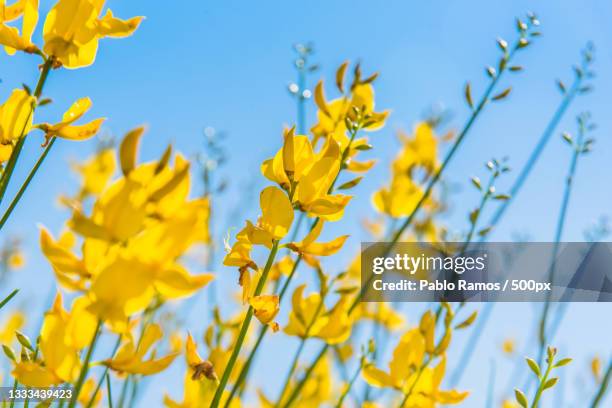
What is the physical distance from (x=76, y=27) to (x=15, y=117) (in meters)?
0.14

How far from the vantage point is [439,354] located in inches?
51.0

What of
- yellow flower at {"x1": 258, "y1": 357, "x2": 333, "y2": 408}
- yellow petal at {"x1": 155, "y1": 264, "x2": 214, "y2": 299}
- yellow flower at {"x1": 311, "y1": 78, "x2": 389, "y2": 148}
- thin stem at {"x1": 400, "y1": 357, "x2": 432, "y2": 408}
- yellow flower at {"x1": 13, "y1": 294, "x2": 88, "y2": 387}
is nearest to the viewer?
yellow petal at {"x1": 155, "y1": 264, "x2": 214, "y2": 299}

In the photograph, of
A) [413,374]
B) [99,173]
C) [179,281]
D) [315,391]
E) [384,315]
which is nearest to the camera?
[179,281]

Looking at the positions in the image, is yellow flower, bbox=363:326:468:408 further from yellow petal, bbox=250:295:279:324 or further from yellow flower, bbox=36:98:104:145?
yellow flower, bbox=36:98:104:145

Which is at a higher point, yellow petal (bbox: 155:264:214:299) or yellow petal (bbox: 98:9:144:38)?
yellow petal (bbox: 98:9:144:38)

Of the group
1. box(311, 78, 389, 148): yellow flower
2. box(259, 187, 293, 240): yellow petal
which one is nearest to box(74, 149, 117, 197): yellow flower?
box(311, 78, 389, 148): yellow flower

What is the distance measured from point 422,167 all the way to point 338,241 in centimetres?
140

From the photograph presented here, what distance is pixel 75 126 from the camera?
0.85 metres

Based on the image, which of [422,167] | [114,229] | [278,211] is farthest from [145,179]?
[422,167]

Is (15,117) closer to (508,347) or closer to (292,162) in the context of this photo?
(292,162)

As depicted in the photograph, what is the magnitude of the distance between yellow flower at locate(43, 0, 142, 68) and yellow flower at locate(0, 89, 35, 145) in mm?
76

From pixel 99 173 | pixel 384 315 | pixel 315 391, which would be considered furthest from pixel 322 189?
pixel 99 173

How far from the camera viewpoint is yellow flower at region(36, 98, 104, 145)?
849 mm

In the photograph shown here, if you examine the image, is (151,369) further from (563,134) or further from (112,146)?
(112,146)
